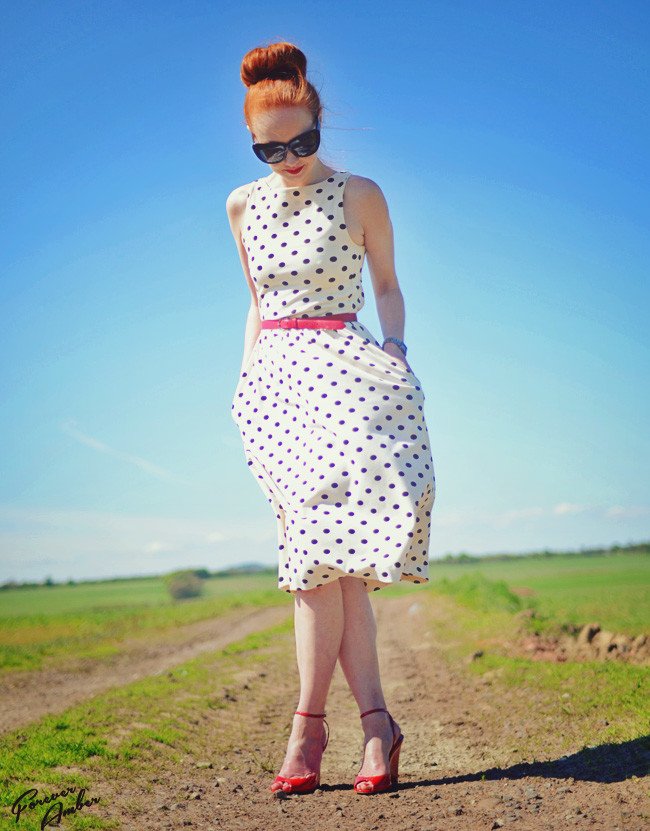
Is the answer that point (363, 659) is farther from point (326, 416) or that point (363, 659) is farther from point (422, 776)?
point (326, 416)

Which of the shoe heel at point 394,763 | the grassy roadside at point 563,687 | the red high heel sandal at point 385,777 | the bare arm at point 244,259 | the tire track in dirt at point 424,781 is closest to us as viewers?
the tire track in dirt at point 424,781

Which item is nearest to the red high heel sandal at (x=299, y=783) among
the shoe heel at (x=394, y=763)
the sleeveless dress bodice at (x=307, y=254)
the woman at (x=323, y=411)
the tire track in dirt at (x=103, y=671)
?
the woman at (x=323, y=411)

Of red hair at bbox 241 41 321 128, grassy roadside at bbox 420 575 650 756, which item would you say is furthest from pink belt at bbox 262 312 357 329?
grassy roadside at bbox 420 575 650 756

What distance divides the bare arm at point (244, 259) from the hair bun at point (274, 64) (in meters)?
0.56

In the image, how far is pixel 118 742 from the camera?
4.67m

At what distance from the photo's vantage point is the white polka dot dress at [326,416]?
357cm

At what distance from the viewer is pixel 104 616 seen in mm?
21359

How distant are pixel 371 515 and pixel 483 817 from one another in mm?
1216

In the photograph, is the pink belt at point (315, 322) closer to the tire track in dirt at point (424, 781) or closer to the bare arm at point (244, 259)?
the bare arm at point (244, 259)

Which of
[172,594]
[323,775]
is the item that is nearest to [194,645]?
[323,775]

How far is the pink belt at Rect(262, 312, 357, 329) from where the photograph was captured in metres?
3.88

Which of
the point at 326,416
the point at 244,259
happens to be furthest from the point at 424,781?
the point at 244,259

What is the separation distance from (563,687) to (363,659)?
3.06 metres

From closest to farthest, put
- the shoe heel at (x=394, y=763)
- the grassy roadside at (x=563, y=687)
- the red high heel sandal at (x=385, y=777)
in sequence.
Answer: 1. the red high heel sandal at (x=385, y=777)
2. the shoe heel at (x=394, y=763)
3. the grassy roadside at (x=563, y=687)
